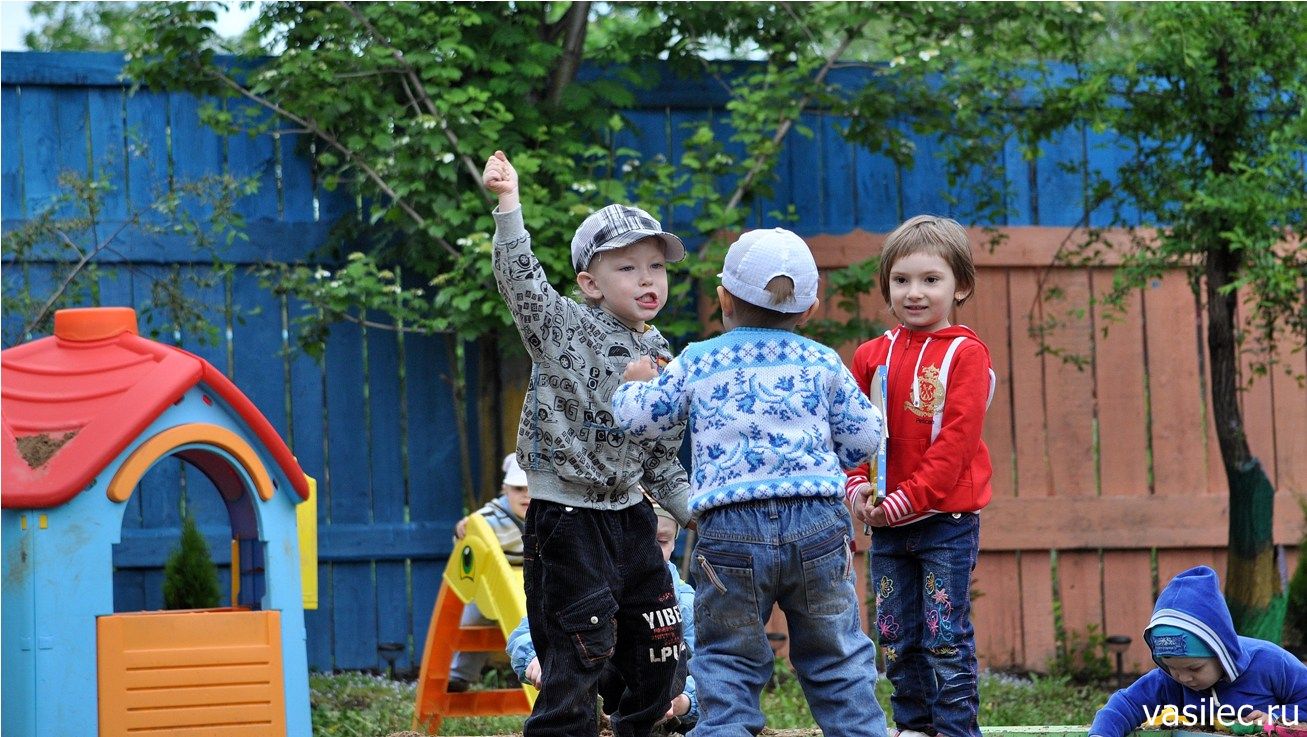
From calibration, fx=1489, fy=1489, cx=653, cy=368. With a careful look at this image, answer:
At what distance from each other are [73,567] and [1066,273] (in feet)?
15.3

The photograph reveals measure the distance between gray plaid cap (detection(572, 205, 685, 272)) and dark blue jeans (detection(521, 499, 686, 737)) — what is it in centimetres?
64

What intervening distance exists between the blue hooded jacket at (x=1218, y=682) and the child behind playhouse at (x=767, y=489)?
40.2 inches

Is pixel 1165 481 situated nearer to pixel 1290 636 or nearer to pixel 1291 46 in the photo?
pixel 1290 636

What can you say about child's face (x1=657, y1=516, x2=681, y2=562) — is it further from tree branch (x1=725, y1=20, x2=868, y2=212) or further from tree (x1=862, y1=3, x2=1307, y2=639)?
tree (x1=862, y1=3, x2=1307, y2=639)

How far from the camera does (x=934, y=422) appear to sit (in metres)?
3.82

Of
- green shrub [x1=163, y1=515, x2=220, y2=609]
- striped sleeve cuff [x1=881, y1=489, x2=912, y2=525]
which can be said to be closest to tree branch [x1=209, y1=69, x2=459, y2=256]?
green shrub [x1=163, y1=515, x2=220, y2=609]

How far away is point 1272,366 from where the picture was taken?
7.12 meters

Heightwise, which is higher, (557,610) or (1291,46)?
(1291,46)

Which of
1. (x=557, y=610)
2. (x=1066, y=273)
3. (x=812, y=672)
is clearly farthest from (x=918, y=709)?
(x=1066, y=273)

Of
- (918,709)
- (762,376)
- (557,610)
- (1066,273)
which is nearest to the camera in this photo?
(762,376)

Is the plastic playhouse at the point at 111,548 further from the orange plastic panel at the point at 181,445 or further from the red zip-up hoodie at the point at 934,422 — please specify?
the red zip-up hoodie at the point at 934,422

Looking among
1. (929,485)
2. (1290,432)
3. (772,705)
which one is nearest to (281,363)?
(772,705)

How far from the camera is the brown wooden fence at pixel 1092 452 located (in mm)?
6926

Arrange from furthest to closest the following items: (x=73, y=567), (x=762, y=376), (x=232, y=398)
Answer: (x=232, y=398) → (x=73, y=567) → (x=762, y=376)
